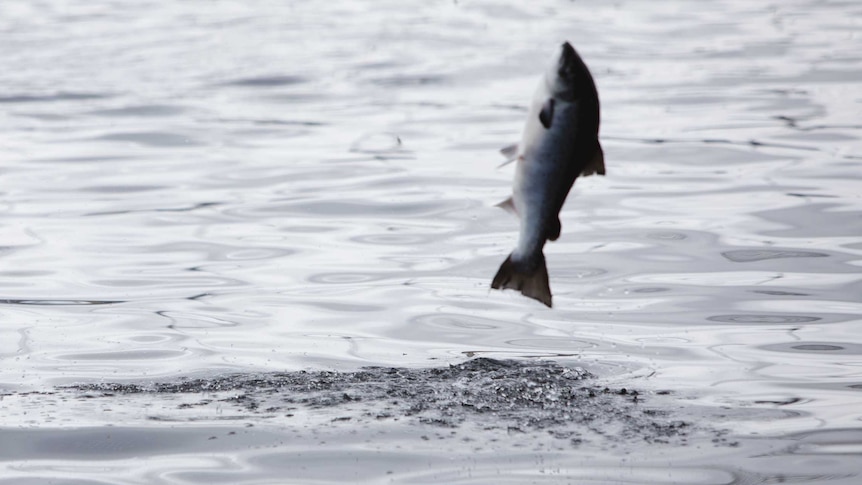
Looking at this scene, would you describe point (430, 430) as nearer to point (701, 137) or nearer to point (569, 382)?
point (569, 382)

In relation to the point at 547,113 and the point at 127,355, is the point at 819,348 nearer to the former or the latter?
the point at 127,355

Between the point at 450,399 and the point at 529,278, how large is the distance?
2131 mm

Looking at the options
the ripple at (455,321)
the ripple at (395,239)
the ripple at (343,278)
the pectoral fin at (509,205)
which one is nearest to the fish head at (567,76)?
the pectoral fin at (509,205)

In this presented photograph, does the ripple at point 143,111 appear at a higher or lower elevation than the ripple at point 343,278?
lower

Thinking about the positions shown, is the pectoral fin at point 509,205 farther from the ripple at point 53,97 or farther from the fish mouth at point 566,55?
the ripple at point 53,97

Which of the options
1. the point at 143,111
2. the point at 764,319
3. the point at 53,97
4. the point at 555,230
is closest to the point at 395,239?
the point at 764,319

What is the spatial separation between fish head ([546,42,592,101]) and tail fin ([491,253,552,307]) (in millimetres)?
695

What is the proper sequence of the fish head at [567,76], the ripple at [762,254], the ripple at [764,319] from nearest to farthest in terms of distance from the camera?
the fish head at [567,76] → the ripple at [764,319] → the ripple at [762,254]

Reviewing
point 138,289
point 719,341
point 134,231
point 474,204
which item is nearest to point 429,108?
point 474,204

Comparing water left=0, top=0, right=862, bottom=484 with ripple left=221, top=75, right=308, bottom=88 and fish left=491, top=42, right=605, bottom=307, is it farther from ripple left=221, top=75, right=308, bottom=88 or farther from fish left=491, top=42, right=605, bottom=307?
fish left=491, top=42, right=605, bottom=307

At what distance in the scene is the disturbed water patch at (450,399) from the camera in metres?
6.60

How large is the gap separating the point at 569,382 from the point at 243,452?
74.4 inches

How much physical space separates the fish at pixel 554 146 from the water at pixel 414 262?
1483 millimetres

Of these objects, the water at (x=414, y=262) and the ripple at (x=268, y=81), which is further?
the ripple at (x=268, y=81)
